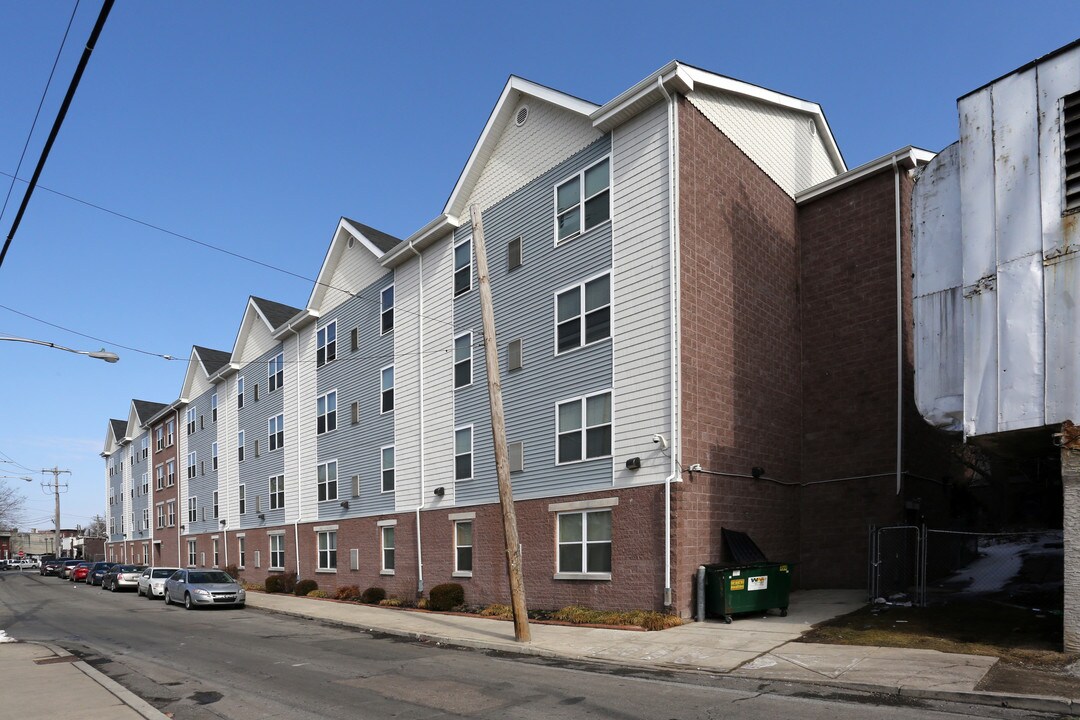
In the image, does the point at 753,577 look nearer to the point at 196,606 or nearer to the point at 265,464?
the point at 196,606

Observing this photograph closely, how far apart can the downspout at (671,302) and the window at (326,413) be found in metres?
18.8

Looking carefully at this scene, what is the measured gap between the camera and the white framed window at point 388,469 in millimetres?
28281

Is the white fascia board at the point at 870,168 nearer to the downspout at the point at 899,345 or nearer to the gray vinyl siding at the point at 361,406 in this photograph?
the downspout at the point at 899,345

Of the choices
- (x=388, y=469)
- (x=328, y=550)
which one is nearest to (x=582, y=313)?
(x=388, y=469)

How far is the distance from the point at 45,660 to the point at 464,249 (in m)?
15.8

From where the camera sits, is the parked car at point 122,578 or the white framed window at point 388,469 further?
the parked car at point 122,578

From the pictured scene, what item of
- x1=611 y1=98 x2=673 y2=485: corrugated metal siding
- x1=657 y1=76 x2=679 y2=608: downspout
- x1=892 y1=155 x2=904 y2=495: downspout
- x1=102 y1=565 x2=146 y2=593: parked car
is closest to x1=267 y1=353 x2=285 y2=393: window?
x1=102 y1=565 x2=146 y2=593: parked car

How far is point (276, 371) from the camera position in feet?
128

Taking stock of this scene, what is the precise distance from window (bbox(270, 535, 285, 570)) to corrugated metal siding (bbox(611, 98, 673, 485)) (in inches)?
905

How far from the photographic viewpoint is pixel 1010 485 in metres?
26.2

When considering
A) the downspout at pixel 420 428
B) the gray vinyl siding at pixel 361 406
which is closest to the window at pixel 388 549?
the gray vinyl siding at pixel 361 406

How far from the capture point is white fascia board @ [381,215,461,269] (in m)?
25.9

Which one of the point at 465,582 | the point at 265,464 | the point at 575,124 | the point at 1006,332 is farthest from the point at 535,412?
the point at 265,464

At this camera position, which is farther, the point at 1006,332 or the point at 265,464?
the point at 265,464
